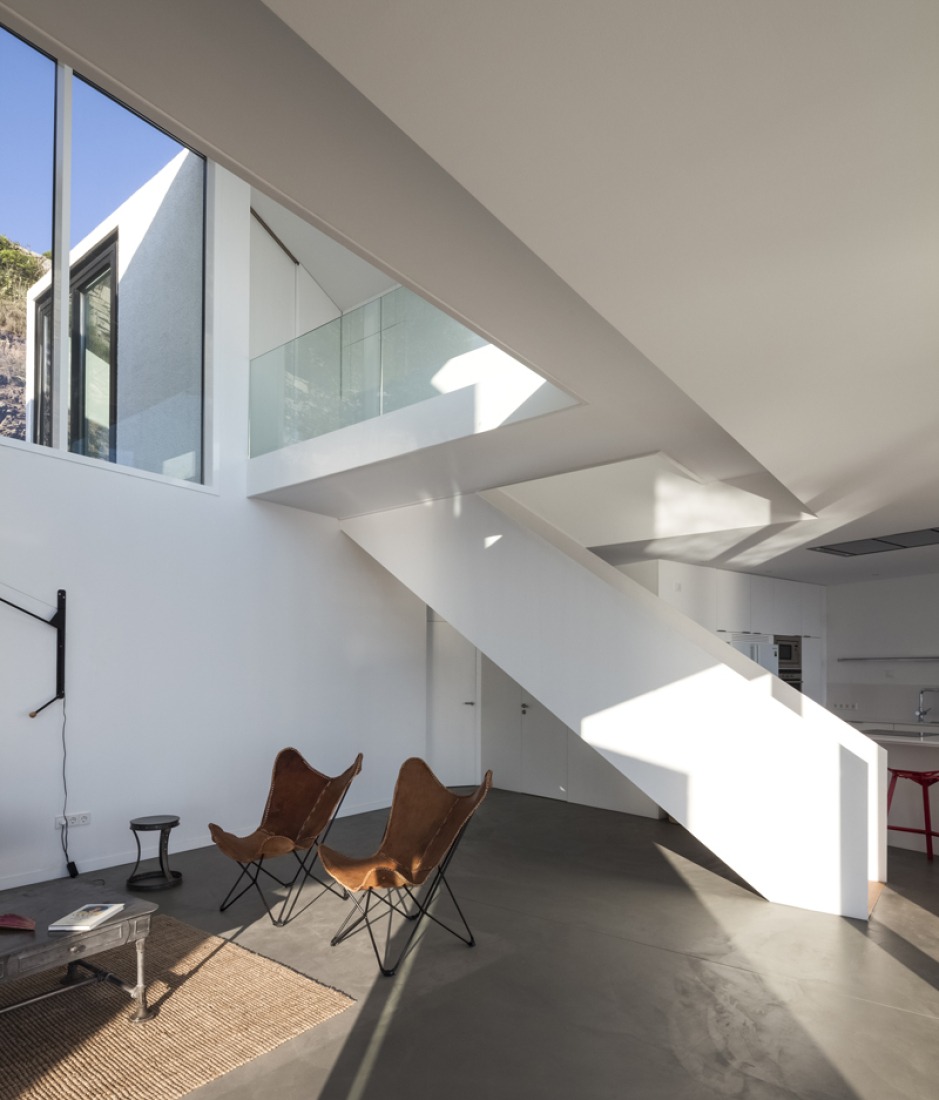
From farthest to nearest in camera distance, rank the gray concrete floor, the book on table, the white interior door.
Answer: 1. the white interior door
2. the book on table
3. the gray concrete floor

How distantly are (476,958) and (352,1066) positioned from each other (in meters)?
1.12

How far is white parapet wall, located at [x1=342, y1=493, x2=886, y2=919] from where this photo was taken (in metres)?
4.63

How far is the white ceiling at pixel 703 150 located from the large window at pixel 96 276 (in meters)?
4.56

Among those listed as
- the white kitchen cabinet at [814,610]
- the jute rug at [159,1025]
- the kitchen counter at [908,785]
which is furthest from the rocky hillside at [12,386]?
the white kitchen cabinet at [814,610]

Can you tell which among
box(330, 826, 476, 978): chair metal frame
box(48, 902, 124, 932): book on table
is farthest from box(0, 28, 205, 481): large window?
box(330, 826, 476, 978): chair metal frame

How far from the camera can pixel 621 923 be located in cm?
441

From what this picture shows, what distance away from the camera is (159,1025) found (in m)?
3.18

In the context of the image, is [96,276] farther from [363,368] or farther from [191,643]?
[191,643]

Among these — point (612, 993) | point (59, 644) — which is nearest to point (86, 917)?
point (612, 993)

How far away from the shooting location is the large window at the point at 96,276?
18.1 ft

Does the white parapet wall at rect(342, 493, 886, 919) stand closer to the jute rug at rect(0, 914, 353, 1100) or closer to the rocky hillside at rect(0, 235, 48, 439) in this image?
the jute rug at rect(0, 914, 353, 1100)

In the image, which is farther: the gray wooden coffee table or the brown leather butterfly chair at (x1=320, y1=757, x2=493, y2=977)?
the brown leather butterfly chair at (x1=320, y1=757, x2=493, y2=977)

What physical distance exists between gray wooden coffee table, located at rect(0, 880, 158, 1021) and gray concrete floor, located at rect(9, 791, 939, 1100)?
2.46ft

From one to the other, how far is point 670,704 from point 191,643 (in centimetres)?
376
